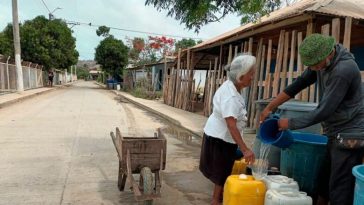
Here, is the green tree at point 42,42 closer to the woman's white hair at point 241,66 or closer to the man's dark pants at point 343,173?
the woman's white hair at point 241,66

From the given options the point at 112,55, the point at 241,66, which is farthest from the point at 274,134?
the point at 112,55

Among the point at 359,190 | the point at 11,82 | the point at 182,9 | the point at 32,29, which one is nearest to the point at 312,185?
the point at 359,190

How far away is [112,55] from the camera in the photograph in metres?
46.6

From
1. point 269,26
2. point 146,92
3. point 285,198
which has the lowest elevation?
point 146,92

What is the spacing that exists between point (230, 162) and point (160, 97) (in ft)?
77.3

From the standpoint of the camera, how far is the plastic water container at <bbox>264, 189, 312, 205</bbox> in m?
3.02

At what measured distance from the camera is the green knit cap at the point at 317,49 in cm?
304

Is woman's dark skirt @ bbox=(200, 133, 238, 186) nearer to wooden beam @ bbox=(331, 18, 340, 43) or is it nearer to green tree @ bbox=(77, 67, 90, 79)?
wooden beam @ bbox=(331, 18, 340, 43)

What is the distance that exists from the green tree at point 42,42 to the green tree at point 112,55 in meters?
4.97

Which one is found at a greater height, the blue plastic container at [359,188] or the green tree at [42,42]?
the green tree at [42,42]

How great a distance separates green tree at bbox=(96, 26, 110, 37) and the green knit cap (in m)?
52.7

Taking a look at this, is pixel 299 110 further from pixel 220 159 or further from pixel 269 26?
pixel 269 26

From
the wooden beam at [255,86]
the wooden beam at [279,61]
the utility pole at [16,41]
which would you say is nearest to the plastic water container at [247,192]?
the wooden beam at [279,61]

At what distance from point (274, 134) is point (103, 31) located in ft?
175
